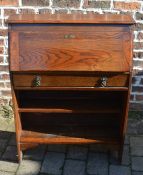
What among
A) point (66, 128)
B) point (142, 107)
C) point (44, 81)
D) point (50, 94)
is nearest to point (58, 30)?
point (44, 81)

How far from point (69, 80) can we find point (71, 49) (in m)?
0.23

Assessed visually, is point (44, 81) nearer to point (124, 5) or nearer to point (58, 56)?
point (58, 56)

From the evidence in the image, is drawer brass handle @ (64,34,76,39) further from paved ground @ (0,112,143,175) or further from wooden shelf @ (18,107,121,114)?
paved ground @ (0,112,143,175)

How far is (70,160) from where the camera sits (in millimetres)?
3146

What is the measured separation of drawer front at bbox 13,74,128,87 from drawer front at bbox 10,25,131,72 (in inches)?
3.5

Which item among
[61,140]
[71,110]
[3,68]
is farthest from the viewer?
[3,68]

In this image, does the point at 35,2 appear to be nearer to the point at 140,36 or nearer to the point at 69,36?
the point at 69,36

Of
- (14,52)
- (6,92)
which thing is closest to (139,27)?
(14,52)

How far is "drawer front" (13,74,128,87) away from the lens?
2.56 meters

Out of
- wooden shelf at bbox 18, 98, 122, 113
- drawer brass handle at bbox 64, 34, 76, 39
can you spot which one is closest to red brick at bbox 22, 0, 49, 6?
drawer brass handle at bbox 64, 34, 76, 39

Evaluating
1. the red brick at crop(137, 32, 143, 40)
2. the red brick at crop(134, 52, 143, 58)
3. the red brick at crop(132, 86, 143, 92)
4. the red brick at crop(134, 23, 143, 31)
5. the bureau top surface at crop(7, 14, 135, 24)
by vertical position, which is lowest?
the red brick at crop(132, 86, 143, 92)

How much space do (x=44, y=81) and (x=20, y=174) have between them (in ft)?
3.03

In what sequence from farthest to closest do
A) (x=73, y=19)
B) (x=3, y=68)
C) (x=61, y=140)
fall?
(x=3, y=68) → (x=61, y=140) → (x=73, y=19)

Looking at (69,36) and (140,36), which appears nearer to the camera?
(69,36)
